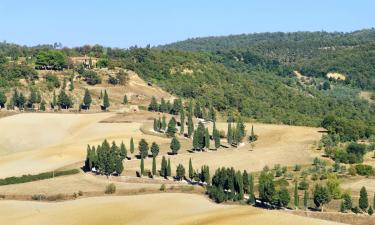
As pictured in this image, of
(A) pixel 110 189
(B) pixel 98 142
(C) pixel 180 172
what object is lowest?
(A) pixel 110 189

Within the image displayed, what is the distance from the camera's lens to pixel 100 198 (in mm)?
91812

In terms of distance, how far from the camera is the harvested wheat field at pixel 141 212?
75.5 metres

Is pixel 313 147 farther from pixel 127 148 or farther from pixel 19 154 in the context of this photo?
pixel 19 154

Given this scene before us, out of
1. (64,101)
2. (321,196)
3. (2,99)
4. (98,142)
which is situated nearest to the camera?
(321,196)

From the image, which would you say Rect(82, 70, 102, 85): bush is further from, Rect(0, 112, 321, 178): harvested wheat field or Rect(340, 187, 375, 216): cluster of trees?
Rect(340, 187, 375, 216): cluster of trees

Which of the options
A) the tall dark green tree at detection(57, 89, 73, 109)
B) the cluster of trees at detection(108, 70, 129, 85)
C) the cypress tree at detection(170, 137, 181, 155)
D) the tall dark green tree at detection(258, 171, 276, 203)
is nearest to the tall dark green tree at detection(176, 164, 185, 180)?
the tall dark green tree at detection(258, 171, 276, 203)

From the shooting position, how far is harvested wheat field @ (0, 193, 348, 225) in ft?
248

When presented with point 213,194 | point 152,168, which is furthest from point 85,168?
point 213,194

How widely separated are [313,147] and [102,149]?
130 feet

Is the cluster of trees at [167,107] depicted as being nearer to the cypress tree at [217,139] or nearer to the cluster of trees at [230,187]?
the cypress tree at [217,139]

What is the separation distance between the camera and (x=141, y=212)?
81.1 metres

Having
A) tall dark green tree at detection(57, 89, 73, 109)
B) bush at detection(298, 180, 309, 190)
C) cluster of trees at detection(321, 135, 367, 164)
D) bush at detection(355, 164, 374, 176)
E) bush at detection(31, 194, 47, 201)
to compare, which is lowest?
bush at detection(31, 194, 47, 201)

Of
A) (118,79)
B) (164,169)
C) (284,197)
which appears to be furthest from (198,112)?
(284,197)

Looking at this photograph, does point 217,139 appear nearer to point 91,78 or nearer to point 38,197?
point 38,197
